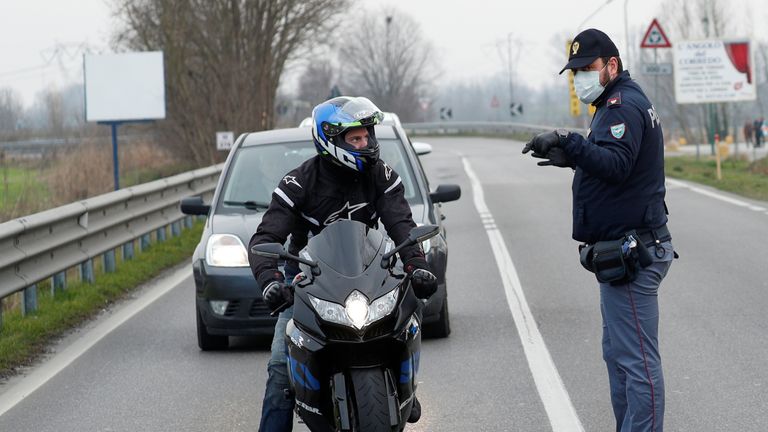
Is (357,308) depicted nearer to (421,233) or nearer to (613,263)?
(421,233)

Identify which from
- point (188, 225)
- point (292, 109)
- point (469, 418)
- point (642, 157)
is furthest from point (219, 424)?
point (292, 109)

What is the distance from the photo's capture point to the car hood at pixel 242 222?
948 centimetres

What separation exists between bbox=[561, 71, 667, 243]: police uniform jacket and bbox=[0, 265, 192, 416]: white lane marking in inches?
150

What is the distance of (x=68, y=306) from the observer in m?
11.2

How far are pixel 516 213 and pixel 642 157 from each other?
15.7m

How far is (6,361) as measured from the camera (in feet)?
29.5

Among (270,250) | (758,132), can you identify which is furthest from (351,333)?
(758,132)

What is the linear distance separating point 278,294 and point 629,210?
157cm

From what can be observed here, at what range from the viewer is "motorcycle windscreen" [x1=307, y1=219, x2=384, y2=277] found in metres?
4.87

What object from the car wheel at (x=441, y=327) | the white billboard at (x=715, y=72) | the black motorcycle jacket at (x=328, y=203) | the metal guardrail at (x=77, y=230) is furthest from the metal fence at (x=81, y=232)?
the white billboard at (x=715, y=72)

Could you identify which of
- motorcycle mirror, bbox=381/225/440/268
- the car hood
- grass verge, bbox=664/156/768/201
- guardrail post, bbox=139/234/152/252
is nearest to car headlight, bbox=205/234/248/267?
the car hood

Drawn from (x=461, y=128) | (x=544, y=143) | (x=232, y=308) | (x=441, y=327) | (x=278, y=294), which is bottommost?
(x=441, y=327)

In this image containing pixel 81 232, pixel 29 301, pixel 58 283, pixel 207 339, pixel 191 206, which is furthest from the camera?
pixel 58 283

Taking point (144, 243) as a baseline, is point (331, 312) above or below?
above
